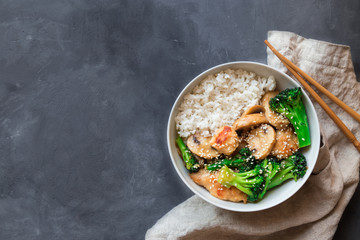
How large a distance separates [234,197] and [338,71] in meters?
1.24

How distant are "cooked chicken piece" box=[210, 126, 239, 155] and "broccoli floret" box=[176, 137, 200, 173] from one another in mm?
199

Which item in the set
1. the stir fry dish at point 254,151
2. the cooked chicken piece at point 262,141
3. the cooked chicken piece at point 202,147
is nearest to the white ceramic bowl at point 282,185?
the stir fry dish at point 254,151

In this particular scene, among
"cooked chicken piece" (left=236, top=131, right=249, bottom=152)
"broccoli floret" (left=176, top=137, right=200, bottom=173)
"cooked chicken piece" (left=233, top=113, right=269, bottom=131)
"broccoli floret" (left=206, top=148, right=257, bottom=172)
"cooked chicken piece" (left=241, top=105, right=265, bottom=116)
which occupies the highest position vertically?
"cooked chicken piece" (left=241, top=105, right=265, bottom=116)

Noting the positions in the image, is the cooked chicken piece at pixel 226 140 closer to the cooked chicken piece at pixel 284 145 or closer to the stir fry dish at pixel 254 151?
the stir fry dish at pixel 254 151

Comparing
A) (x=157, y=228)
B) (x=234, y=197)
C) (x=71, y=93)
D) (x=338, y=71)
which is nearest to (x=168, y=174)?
(x=157, y=228)

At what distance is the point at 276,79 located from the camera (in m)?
2.40

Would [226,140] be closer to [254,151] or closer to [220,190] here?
[254,151]

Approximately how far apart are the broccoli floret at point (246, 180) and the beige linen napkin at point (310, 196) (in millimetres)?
318

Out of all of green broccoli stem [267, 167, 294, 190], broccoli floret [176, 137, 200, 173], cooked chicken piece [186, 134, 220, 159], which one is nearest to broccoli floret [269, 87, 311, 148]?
green broccoli stem [267, 167, 294, 190]

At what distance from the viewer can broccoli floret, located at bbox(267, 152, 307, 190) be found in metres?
2.27

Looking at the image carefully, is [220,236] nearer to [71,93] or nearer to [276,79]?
[276,79]

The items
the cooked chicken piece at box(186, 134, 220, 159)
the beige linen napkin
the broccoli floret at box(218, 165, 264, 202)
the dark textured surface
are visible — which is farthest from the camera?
the dark textured surface

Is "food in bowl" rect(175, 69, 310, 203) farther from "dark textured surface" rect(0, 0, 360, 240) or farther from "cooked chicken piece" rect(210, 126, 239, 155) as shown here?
"dark textured surface" rect(0, 0, 360, 240)

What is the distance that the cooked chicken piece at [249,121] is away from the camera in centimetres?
230
